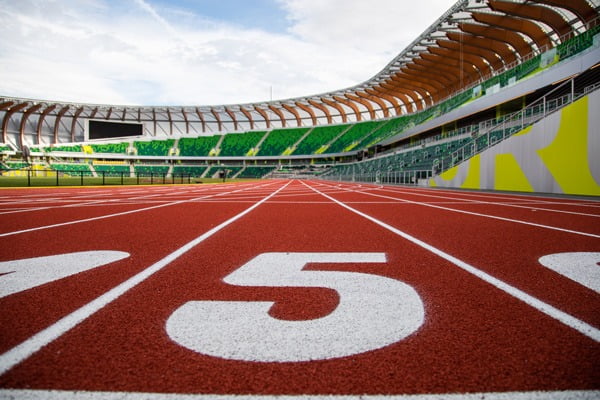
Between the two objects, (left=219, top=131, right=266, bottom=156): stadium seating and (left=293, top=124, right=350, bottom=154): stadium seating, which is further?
(left=219, top=131, right=266, bottom=156): stadium seating

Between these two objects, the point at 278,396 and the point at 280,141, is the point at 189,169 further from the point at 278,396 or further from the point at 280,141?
the point at 278,396

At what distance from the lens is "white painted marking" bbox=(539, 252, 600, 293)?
241 centimetres

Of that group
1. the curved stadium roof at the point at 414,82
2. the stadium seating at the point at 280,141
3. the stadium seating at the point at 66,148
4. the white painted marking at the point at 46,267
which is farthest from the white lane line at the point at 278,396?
the stadium seating at the point at 66,148

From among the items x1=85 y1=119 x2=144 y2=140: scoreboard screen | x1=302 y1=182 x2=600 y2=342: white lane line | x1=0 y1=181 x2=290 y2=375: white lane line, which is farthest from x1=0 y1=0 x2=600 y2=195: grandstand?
x1=0 y1=181 x2=290 y2=375: white lane line

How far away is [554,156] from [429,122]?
91.7 ft

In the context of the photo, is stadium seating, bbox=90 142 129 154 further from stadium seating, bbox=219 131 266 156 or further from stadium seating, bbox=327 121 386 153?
stadium seating, bbox=327 121 386 153

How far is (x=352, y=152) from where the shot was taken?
208 feet

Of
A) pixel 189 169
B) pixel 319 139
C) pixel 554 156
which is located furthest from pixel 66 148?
pixel 554 156

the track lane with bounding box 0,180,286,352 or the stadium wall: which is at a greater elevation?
the stadium wall

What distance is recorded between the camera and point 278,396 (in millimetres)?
1150

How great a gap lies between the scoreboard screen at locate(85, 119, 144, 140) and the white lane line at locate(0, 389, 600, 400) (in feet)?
304

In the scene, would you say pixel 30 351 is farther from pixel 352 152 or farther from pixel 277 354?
pixel 352 152

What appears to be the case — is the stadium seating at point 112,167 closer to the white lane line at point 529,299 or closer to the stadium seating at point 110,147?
the stadium seating at point 110,147

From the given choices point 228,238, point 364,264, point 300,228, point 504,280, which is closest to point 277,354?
point 364,264
